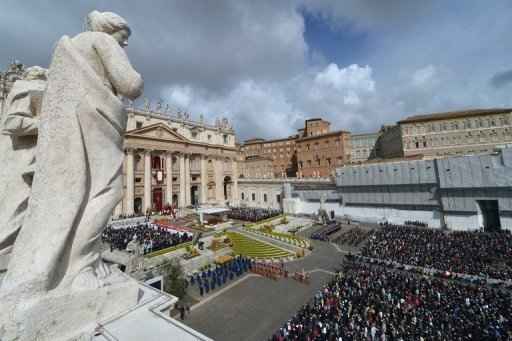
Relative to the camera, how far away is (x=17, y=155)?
13.6ft

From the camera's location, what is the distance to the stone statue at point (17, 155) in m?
3.88

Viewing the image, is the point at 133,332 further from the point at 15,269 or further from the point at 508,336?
the point at 508,336

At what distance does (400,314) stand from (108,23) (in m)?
13.8

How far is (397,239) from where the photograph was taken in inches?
807

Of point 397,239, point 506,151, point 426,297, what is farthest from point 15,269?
point 506,151

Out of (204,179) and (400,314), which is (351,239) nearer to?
(400,314)

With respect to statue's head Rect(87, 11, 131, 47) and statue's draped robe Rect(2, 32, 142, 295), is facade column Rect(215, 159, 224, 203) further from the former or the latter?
statue's draped robe Rect(2, 32, 142, 295)

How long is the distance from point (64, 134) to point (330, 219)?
1388 inches

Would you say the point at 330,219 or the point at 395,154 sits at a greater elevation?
the point at 395,154

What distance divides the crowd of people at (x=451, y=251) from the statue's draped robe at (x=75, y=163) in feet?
60.6

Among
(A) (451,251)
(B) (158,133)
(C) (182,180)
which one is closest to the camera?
(A) (451,251)

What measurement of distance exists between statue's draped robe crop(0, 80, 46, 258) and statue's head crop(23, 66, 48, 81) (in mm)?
355

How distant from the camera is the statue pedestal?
2480 millimetres

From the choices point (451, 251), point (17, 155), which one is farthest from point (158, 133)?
point (451, 251)
